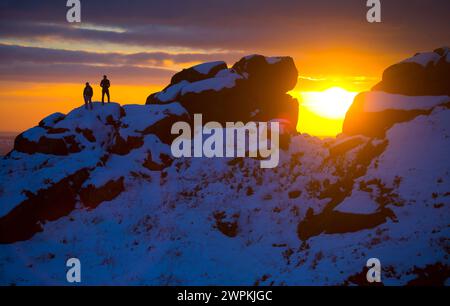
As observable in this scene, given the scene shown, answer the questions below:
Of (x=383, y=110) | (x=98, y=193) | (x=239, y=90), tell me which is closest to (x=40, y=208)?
(x=98, y=193)

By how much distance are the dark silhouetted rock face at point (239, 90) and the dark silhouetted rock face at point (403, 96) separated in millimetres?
7838

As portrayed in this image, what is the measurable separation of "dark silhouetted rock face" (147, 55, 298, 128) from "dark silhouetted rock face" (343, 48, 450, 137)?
7.84 m

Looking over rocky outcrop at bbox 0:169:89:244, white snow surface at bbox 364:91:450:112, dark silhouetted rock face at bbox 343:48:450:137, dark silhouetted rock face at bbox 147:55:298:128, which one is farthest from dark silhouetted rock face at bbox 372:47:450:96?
rocky outcrop at bbox 0:169:89:244

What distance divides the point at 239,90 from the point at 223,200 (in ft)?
38.8

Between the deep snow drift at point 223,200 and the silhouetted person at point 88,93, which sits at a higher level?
the silhouetted person at point 88,93

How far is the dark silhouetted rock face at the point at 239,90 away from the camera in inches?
1357

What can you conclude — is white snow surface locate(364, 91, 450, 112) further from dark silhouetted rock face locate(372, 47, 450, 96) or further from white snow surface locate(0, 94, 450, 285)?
dark silhouetted rock face locate(372, 47, 450, 96)

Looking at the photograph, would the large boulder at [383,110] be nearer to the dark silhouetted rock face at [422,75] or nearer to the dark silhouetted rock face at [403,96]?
the dark silhouetted rock face at [403,96]

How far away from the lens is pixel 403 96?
95.5ft

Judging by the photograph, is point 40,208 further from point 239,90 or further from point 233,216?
point 239,90

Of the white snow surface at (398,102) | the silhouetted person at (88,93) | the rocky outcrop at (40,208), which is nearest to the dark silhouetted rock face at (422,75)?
the white snow surface at (398,102)

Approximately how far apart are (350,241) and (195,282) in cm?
772

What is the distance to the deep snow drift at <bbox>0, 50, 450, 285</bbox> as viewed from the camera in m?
20.1
